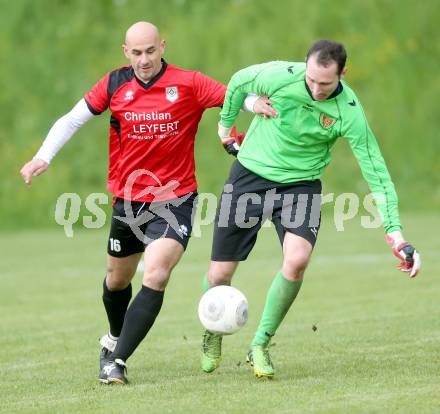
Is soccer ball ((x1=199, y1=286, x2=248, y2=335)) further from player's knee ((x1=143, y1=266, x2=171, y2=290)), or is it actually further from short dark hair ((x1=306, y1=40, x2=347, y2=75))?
short dark hair ((x1=306, y1=40, x2=347, y2=75))

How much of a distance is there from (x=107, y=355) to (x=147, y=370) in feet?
0.99

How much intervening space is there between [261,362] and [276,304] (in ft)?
1.34

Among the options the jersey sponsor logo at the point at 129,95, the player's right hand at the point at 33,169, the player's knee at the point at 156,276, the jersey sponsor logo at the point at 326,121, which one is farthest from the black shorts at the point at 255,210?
the player's right hand at the point at 33,169

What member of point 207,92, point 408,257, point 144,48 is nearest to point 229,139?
point 207,92

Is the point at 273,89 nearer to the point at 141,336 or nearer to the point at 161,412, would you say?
the point at 141,336

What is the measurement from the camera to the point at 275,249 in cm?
1667

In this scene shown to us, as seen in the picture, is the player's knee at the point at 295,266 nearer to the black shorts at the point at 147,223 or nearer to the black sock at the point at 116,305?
the black shorts at the point at 147,223

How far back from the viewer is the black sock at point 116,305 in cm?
767

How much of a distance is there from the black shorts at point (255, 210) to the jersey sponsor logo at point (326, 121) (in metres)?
0.42

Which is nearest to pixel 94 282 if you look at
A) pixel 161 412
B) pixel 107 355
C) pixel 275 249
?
pixel 275 249

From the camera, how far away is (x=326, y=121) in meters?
7.01

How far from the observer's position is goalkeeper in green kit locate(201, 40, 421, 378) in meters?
6.83

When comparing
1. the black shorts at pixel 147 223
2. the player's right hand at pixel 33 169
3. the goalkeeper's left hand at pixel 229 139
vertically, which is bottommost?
the black shorts at pixel 147 223

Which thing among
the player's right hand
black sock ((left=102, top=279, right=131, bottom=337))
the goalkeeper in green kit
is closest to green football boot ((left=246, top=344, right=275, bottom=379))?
the goalkeeper in green kit
